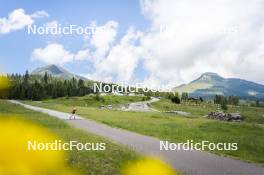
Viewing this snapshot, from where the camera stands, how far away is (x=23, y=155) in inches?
82.5

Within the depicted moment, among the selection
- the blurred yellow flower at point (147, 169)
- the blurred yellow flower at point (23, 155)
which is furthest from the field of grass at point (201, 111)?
the blurred yellow flower at point (23, 155)

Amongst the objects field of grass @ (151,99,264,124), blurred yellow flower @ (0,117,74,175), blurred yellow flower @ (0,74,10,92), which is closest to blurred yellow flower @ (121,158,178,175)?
blurred yellow flower @ (0,117,74,175)

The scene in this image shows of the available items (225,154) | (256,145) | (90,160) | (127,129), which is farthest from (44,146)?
(127,129)

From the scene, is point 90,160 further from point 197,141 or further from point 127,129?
point 127,129

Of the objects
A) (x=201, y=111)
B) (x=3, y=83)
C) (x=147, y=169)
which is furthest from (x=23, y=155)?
(x=201, y=111)

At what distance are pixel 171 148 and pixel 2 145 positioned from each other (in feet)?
72.4

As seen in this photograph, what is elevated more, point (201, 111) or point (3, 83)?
point (3, 83)

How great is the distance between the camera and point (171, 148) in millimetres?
23578

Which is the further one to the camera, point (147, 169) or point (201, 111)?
point (201, 111)

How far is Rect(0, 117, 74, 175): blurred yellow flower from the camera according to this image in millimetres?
1938

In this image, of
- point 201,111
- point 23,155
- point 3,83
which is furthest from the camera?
point 201,111

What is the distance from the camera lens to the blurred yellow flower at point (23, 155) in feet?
6.36

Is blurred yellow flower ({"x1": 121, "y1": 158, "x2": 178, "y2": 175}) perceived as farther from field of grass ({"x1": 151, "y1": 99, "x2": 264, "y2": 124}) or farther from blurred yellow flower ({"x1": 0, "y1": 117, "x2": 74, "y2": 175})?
field of grass ({"x1": 151, "y1": 99, "x2": 264, "y2": 124})

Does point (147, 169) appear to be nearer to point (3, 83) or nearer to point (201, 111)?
point (3, 83)
